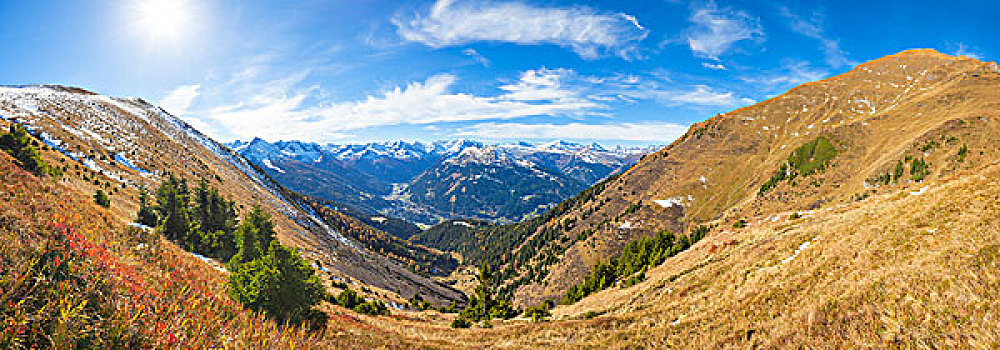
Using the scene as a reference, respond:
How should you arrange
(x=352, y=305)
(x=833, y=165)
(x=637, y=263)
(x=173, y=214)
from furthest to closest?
1. (x=833, y=165)
2. (x=637, y=263)
3. (x=173, y=214)
4. (x=352, y=305)

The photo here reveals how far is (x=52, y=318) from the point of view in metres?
5.23

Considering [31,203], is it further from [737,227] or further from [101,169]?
[101,169]

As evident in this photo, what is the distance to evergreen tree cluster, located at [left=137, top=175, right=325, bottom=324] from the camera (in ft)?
48.3

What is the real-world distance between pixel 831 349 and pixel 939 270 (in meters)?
6.66

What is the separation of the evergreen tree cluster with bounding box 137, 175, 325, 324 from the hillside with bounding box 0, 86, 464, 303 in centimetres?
1181

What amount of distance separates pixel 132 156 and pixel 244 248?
105 meters

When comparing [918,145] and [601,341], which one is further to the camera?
[918,145]

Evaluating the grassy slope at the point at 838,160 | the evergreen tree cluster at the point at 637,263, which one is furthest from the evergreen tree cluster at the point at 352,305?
the grassy slope at the point at 838,160

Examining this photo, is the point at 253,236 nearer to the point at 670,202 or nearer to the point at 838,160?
the point at 670,202

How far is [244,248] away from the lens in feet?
165

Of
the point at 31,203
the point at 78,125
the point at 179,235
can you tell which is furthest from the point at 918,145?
the point at 78,125

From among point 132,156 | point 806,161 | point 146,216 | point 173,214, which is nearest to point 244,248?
point 173,214

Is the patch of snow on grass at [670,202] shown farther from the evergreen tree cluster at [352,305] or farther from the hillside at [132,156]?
the evergreen tree cluster at [352,305]

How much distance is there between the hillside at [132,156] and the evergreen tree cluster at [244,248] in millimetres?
11813
